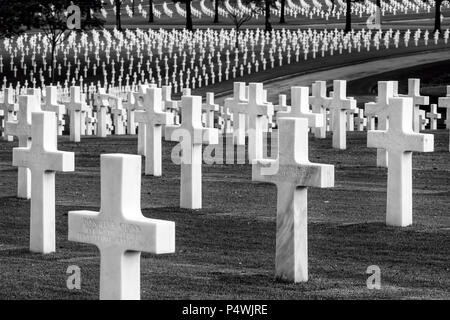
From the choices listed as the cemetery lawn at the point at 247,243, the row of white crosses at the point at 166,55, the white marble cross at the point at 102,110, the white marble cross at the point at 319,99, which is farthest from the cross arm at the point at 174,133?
the row of white crosses at the point at 166,55

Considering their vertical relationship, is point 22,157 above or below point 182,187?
above

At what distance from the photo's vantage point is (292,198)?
12484 mm

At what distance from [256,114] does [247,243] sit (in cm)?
869

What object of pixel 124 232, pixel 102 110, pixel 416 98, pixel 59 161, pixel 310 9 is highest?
pixel 310 9

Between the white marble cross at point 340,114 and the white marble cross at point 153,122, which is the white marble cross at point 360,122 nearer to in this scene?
the white marble cross at point 340,114

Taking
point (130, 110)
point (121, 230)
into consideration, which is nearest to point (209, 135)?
point (121, 230)

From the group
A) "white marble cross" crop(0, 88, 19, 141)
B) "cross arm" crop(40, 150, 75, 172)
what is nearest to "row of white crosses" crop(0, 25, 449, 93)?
"white marble cross" crop(0, 88, 19, 141)

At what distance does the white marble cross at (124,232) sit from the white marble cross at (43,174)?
3759 millimetres

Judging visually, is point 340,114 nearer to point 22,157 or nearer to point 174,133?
point 174,133

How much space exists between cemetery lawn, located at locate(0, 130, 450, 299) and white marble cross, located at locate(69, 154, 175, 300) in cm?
183

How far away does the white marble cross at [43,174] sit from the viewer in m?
14.1

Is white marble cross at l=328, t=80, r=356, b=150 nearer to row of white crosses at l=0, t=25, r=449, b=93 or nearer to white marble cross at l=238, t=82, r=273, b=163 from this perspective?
white marble cross at l=238, t=82, r=273, b=163

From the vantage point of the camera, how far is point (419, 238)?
605 inches
